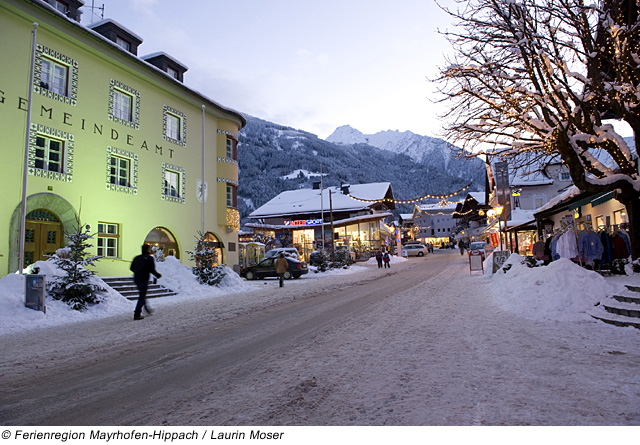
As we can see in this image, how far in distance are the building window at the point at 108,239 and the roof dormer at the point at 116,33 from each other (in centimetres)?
858

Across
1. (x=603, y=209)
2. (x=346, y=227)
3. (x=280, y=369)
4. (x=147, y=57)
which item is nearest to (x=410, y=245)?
(x=346, y=227)

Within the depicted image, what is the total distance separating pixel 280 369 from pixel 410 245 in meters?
52.1

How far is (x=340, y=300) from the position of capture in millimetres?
12242

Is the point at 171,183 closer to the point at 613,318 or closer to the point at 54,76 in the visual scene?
the point at 54,76

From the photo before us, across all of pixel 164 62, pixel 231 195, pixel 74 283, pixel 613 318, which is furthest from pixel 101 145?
pixel 613 318

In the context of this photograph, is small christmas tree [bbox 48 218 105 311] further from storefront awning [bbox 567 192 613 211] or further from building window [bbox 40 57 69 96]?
storefront awning [bbox 567 192 613 211]

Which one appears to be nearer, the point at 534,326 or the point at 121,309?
the point at 534,326

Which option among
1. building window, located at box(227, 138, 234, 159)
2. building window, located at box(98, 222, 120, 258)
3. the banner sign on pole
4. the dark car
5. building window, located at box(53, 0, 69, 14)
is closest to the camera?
building window, located at box(98, 222, 120, 258)

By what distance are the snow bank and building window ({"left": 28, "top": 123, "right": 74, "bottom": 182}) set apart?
1563 cm

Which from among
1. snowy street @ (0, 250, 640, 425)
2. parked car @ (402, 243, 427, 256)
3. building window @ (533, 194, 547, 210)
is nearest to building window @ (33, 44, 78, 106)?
snowy street @ (0, 250, 640, 425)

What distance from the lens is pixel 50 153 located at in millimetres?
14953

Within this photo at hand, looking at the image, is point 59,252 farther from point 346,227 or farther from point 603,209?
point 346,227

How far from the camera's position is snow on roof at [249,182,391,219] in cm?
4903

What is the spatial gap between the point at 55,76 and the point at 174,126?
21.6ft
